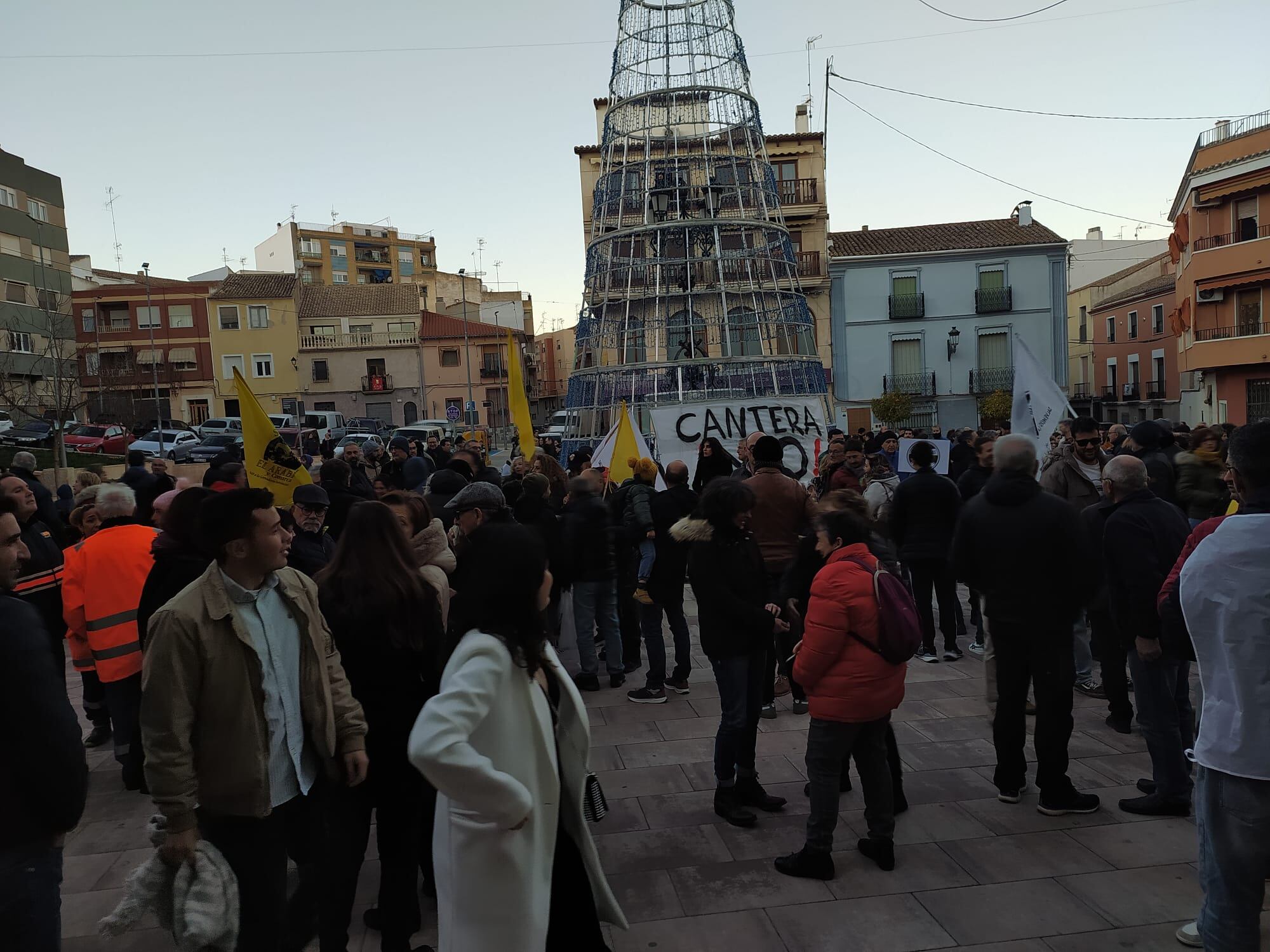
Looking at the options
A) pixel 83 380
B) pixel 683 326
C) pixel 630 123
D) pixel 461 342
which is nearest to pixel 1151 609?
pixel 683 326

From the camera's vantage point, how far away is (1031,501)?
461 cm

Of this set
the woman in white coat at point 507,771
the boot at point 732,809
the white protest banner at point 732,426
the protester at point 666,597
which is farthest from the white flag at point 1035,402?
the woman in white coat at point 507,771

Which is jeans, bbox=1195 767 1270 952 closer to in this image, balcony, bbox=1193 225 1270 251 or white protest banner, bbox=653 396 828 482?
white protest banner, bbox=653 396 828 482

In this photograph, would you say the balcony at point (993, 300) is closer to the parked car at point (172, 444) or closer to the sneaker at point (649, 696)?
the parked car at point (172, 444)

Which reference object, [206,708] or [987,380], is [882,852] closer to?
[206,708]

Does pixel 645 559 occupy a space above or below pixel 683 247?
below

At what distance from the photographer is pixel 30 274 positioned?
1581 inches

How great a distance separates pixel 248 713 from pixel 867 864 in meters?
2.85

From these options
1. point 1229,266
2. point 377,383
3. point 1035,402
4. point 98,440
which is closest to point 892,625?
point 1035,402

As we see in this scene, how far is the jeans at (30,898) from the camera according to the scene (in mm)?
2256

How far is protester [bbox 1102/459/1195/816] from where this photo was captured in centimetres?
460

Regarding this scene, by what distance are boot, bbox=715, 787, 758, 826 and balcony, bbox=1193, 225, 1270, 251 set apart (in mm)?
29858

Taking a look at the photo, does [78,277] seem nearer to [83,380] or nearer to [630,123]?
[83,380]

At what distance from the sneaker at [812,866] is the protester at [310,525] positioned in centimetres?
300
